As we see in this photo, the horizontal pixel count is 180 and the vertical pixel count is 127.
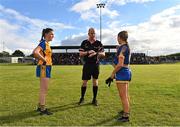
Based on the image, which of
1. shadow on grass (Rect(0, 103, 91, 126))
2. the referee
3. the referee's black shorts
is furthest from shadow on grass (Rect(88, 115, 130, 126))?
the referee's black shorts

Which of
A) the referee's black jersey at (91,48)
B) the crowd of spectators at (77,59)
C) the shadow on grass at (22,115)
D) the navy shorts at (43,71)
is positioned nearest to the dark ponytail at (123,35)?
the navy shorts at (43,71)

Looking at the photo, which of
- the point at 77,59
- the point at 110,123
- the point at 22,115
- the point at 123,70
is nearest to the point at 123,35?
the point at 123,70

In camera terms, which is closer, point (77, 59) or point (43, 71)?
point (43, 71)

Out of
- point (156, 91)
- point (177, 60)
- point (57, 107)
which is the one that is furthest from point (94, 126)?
point (177, 60)

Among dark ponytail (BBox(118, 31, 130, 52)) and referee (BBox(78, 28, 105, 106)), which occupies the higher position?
dark ponytail (BBox(118, 31, 130, 52))

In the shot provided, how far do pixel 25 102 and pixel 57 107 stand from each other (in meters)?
1.31

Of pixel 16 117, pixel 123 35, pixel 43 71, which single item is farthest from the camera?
pixel 43 71

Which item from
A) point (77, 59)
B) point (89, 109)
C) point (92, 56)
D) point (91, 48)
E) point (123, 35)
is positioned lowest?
point (89, 109)

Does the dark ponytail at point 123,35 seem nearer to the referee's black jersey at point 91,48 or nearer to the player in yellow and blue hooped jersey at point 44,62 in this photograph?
the player in yellow and blue hooped jersey at point 44,62

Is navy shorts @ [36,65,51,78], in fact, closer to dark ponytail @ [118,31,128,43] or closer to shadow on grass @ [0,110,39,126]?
shadow on grass @ [0,110,39,126]

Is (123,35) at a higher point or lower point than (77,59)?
lower

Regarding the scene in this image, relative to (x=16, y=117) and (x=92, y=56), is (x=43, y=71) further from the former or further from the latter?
(x=92, y=56)

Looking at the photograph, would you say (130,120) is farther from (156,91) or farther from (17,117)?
(156,91)

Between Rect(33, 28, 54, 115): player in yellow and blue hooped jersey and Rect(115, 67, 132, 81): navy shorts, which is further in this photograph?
Rect(33, 28, 54, 115): player in yellow and blue hooped jersey
